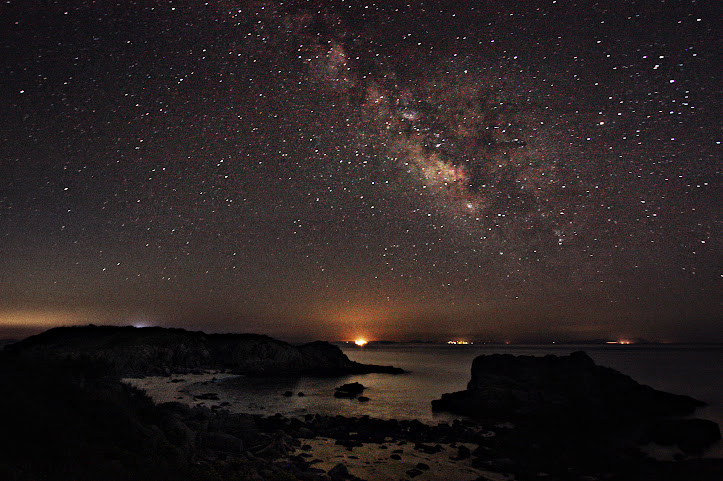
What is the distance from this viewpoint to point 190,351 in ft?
311

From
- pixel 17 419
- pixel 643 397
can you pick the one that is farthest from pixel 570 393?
pixel 17 419

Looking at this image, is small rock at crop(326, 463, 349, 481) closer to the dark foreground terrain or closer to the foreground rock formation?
the dark foreground terrain

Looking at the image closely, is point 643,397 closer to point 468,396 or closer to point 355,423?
point 468,396

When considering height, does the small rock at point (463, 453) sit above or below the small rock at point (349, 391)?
above

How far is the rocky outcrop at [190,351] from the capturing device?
7912 cm

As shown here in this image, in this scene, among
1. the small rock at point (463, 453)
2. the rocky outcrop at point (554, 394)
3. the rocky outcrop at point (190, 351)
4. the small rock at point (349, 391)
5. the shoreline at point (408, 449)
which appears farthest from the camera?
the rocky outcrop at point (190, 351)

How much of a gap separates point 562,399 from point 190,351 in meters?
80.0

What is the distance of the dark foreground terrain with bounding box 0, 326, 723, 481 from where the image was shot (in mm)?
11102

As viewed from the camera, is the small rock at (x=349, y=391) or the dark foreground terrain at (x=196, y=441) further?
the small rock at (x=349, y=391)

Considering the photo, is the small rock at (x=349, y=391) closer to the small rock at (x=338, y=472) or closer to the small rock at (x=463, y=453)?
the small rock at (x=463, y=453)

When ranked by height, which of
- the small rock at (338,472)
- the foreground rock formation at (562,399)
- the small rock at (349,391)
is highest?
the small rock at (338,472)

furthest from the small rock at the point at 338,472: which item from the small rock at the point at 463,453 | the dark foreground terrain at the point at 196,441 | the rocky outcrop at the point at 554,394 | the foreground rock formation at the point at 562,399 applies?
the rocky outcrop at the point at 554,394

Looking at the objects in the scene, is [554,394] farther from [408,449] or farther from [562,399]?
[408,449]

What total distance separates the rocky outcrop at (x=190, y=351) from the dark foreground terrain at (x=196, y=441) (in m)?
55.6
